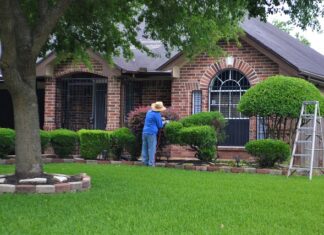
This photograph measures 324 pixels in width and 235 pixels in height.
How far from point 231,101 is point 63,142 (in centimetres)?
492

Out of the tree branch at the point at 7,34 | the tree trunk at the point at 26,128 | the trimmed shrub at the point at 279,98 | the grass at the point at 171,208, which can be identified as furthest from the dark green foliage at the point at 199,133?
the tree branch at the point at 7,34

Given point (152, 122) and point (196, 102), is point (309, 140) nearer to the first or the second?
point (152, 122)

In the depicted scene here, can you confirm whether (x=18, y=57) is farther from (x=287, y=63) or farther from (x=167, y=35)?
(x=287, y=63)

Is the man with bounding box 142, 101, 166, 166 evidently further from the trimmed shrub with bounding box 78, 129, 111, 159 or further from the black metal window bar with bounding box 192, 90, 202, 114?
the black metal window bar with bounding box 192, 90, 202, 114

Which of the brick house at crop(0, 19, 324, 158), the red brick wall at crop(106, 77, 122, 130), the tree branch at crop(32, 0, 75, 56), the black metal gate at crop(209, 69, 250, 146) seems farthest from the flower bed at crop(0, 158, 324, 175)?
the tree branch at crop(32, 0, 75, 56)

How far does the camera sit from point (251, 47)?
631 inches

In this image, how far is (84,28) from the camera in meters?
11.7

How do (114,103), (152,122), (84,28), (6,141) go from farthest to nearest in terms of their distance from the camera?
(114,103) < (6,141) < (152,122) < (84,28)

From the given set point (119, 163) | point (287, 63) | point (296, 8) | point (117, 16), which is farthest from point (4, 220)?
point (287, 63)

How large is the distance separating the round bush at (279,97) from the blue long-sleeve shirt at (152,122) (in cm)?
199

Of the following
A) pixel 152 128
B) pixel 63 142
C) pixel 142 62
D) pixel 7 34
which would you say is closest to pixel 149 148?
pixel 152 128

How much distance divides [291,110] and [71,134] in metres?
5.76

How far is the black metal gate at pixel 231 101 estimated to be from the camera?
16281 millimetres

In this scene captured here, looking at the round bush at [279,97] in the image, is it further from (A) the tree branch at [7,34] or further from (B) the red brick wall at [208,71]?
(A) the tree branch at [7,34]
